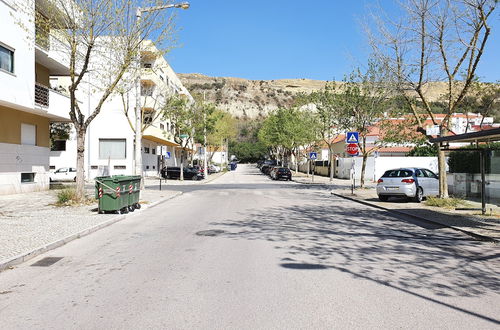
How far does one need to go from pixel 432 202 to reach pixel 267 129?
56162 mm

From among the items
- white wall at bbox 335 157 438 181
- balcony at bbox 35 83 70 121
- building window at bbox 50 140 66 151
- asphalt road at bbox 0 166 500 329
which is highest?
balcony at bbox 35 83 70 121

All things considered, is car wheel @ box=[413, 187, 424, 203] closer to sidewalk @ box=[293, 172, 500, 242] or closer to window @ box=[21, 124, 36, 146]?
sidewalk @ box=[293, 172, 500, 242]

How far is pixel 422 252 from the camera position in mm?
8250

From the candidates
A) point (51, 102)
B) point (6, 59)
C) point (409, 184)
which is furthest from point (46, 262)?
point (51, 102)

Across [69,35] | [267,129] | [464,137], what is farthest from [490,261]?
[267,129]

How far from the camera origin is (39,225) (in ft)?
36.8

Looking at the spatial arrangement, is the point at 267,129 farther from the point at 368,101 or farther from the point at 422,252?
the point at 422,252

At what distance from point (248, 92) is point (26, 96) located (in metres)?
158

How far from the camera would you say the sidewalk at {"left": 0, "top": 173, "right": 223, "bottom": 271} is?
26.6ft

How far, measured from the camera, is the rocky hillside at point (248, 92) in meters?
163

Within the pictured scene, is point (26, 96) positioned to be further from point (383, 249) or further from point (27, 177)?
point (383, 249)

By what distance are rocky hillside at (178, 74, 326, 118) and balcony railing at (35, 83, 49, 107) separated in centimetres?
13257

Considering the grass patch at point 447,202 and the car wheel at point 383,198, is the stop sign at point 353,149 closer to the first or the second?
the car wheel at point 383,198

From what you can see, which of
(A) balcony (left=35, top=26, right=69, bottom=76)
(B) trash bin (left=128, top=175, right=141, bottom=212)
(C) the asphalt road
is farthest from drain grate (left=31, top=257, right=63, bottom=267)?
(A) balcony (left=35, top=26, right=69, bottom=76)
